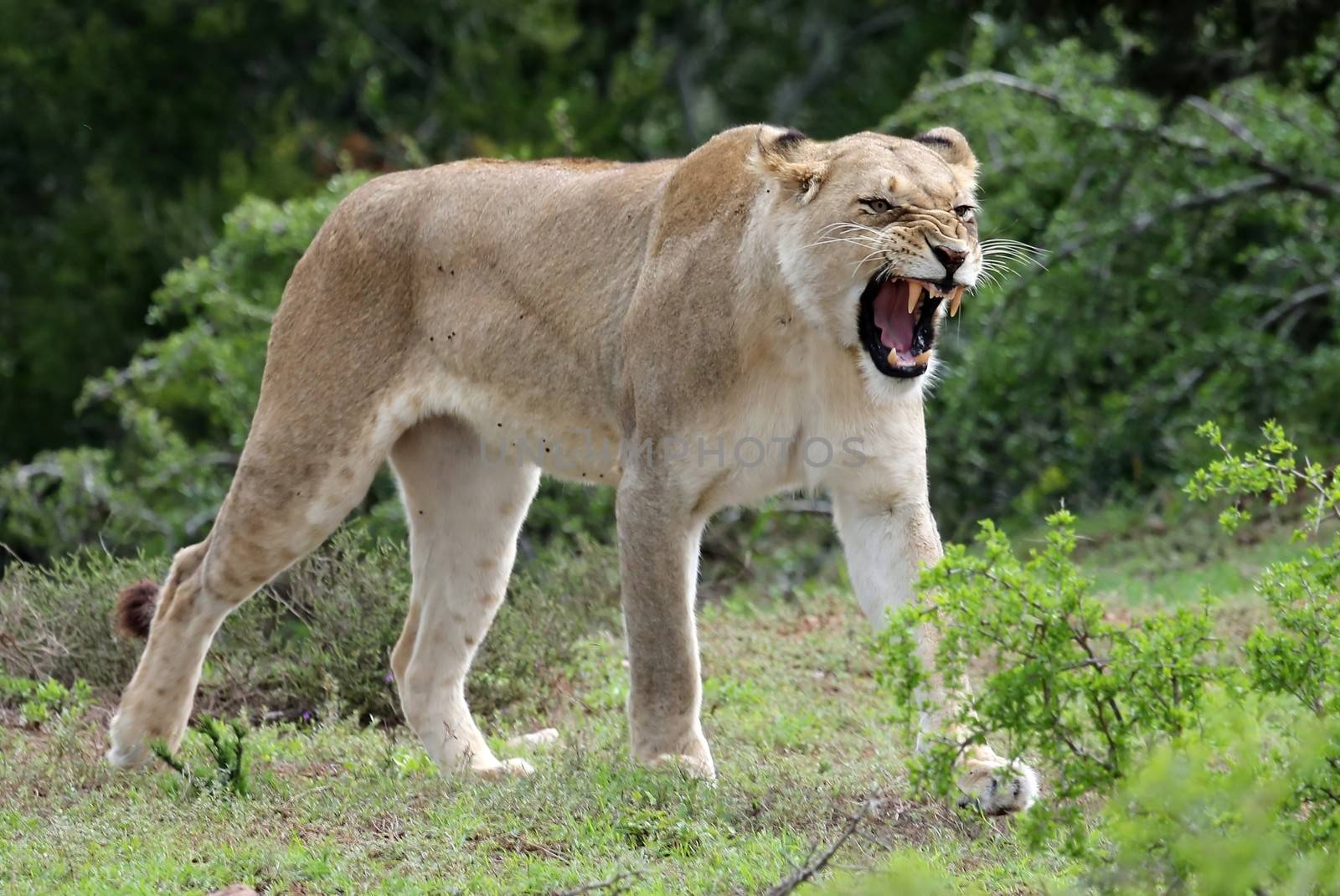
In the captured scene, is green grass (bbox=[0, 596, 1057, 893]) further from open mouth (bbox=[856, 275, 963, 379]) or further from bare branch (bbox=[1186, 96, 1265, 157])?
bare branch (bbox=[1186, 96, 1265, 157])

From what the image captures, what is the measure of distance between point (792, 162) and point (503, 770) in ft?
5.89

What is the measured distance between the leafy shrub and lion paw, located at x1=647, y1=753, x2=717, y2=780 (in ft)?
Result: 5.12

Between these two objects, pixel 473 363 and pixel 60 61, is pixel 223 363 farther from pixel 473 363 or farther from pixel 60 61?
pixel 60 61

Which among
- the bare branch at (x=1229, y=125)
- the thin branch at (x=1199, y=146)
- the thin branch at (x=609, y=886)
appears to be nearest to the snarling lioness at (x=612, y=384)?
the thin branch at (x=609, y=886)

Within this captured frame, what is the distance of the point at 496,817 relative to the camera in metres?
4.14

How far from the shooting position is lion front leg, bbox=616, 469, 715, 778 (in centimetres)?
441

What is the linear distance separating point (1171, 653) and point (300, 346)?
9.06 ft

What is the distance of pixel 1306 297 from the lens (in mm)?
10047

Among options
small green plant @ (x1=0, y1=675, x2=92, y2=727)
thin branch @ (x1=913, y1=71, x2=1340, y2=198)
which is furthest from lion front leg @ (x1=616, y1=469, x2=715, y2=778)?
thin branch @ (x1=913, y1=71, x2=1340, y2=198)

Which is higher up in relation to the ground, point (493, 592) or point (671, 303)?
point (671, 303)

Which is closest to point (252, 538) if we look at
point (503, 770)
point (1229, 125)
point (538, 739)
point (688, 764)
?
point (503, 770)

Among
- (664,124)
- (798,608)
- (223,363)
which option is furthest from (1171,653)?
(664,124)

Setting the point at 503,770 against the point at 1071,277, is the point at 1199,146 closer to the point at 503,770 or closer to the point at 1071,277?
the point at 1071,277

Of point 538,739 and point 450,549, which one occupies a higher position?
point 450,549
